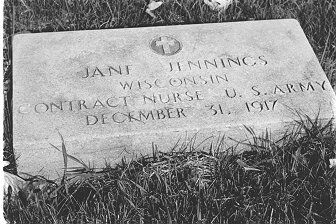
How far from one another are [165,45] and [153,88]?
35 centimetres

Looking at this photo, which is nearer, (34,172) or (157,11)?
(34,172)

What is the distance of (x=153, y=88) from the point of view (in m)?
2.80

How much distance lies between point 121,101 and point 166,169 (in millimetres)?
359

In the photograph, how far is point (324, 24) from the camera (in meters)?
3.59

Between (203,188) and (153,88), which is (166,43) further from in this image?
(203,188)

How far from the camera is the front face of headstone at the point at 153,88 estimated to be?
2.59 m

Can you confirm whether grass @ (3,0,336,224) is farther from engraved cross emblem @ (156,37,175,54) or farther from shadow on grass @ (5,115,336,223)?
engraved cross emblem @ (156,37,175,54)

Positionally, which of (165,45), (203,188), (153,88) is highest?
(165,45)

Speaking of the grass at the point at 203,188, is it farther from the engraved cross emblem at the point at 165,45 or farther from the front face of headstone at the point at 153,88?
the engraved cross emblem at the point at 165,45

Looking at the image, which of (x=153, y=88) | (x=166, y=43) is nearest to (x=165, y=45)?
(x=166, y=43)

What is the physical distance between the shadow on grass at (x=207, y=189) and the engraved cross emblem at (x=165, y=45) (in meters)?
0.59

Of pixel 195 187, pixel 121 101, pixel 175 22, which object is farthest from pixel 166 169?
pixel 175 22

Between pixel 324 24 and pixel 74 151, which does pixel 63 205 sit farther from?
pixel 324 24

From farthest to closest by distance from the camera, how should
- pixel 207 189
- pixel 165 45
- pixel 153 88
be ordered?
pixel 165 45 → pixel 153 88 → pixel 207 189
